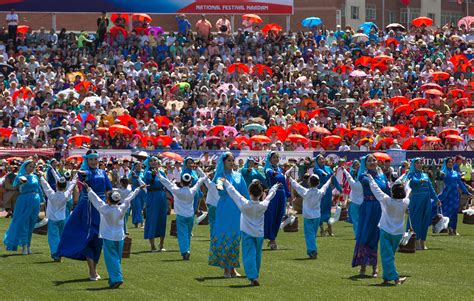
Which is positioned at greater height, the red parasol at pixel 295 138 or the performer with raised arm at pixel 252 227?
the red parasol at pixel 295 138

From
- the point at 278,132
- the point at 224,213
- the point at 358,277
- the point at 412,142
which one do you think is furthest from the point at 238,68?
the point at 358,277

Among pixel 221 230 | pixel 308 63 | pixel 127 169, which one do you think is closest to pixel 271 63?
pixel 308 63

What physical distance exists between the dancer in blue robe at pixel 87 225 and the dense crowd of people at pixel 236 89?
15.5 meters

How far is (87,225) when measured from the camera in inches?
748

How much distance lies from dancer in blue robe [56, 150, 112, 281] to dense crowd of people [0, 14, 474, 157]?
15.5 metres

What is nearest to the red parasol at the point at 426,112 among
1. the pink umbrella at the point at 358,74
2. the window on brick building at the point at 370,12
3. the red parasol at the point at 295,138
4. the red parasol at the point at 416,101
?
the red parasol at the point at 416,101

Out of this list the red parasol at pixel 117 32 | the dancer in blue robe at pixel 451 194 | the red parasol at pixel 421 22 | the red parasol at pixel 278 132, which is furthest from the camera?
the red parasol at pixel 421 22

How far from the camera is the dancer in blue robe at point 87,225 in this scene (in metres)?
18.9

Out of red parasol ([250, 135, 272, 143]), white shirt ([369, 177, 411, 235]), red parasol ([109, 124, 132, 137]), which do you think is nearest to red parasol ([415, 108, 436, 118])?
red parasol ([250, 135, 272, 143])

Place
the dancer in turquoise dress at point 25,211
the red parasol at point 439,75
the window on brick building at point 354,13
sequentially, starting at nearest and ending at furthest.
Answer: the dancer in turquoise dress at point 25,211
the red parasol at point 439,75
the window on brick building at point 354,13

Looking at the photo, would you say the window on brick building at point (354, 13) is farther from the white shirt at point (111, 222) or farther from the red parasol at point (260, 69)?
the white shirt at point (111, 222)

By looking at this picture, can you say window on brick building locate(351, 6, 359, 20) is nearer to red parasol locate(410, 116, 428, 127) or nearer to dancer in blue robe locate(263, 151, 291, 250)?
red parasol locate(410, 116, 428, 127)

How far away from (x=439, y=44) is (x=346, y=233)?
20904mm

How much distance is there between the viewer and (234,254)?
62.5 feet
